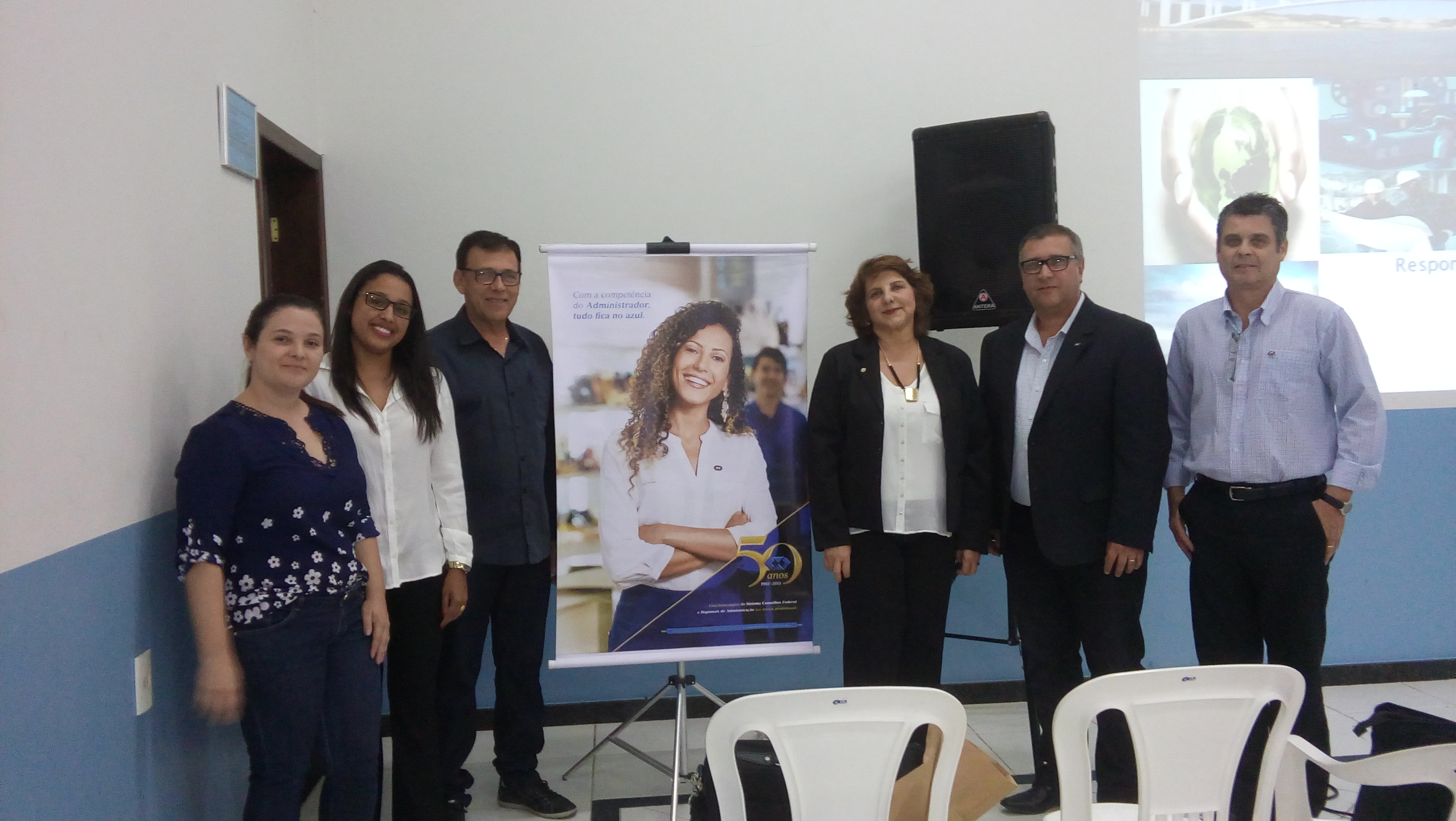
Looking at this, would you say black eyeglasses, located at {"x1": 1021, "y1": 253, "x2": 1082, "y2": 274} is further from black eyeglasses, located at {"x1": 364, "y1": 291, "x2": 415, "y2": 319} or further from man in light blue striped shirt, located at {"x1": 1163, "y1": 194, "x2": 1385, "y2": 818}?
black eyeglasses, located at {"x1": 364, "y1": 291, "x2": 415, "y2": 319}

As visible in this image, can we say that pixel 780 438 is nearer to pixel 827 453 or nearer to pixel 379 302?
pixel 827 453

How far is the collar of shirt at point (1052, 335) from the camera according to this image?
2.41m

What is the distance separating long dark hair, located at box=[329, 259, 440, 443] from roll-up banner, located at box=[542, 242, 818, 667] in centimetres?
41

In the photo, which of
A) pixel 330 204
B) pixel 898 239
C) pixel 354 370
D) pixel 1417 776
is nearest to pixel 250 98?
pixel 330 204

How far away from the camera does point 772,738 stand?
1.33 metres

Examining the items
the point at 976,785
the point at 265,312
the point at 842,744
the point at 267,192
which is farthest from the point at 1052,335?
the point at 267,192

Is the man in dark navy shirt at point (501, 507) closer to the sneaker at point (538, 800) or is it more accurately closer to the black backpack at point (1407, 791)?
the sneaker at point (538, 800)

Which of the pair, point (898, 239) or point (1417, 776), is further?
point (898, 239)

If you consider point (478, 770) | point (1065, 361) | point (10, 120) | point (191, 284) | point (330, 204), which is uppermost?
point (330, 204)

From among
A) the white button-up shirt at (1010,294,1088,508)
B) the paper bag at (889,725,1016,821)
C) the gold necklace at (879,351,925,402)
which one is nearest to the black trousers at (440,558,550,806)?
the gold necklace at (879,351,925,402)

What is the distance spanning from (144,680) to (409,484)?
0.66m

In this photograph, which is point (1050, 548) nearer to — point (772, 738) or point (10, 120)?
point (772, 738)

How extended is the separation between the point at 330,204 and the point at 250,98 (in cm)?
66

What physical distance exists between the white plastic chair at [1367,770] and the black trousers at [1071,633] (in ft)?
2.86
